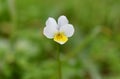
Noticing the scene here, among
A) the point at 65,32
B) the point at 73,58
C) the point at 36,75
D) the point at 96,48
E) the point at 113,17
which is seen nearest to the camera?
the point at 65,32

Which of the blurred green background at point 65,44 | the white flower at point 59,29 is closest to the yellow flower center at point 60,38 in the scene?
the white flower at point 59,29

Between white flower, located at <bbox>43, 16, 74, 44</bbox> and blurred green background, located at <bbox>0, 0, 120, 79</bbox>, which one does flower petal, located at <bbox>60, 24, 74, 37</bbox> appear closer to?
white flower, located at <bbox>43, 16, 74, 44</bbox>

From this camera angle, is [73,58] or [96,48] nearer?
[73,58]

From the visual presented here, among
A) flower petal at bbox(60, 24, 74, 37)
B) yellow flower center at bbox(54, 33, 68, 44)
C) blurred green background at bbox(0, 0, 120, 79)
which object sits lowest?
yellow flower center at bbox(54, 33, 68, 44)

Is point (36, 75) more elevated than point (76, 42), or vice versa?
point (76, 42)

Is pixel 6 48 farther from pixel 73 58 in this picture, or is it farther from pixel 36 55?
pixel 73 58

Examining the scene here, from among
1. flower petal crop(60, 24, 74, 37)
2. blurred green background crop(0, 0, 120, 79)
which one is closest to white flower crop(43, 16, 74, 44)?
flower petal crop(60, 24, 74, 37)

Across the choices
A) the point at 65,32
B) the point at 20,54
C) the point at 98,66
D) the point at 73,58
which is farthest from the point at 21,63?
the point at 65,32
